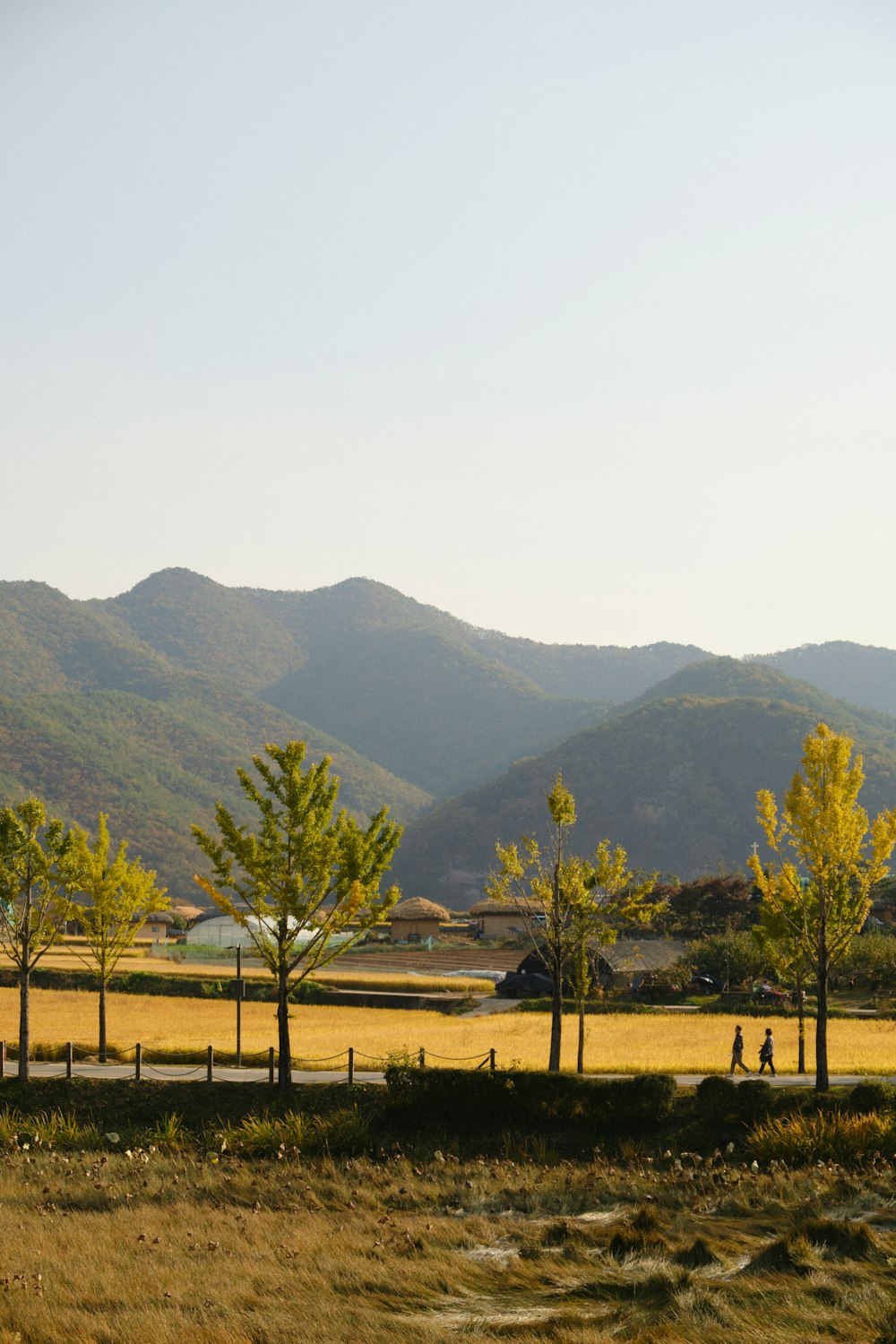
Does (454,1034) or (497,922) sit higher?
(454,1034)

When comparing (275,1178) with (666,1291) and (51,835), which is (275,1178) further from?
(51,835)

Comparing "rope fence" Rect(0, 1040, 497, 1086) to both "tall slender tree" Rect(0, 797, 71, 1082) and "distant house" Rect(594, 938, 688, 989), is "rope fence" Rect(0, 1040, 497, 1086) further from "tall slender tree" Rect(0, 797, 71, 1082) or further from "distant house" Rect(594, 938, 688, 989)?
"distant house" Rect(594, 938, 688, 989)

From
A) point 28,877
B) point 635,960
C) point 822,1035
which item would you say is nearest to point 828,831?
point 822,1035

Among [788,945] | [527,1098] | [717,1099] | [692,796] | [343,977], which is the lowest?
[343,977]

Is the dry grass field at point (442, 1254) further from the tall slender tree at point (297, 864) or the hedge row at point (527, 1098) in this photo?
the tall slender tree at point (297, 864)

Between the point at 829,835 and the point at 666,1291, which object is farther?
the point at 829,835

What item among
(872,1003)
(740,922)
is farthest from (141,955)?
(872,1003)

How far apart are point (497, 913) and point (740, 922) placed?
27.8 metres

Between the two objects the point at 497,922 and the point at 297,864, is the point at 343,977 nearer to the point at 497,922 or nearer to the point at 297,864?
the point at 497,922

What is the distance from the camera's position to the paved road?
27.7 m

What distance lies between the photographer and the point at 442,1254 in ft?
52.7

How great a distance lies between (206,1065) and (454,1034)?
10784 mm

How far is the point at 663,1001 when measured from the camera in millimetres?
55625

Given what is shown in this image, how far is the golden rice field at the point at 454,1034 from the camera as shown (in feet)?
110
